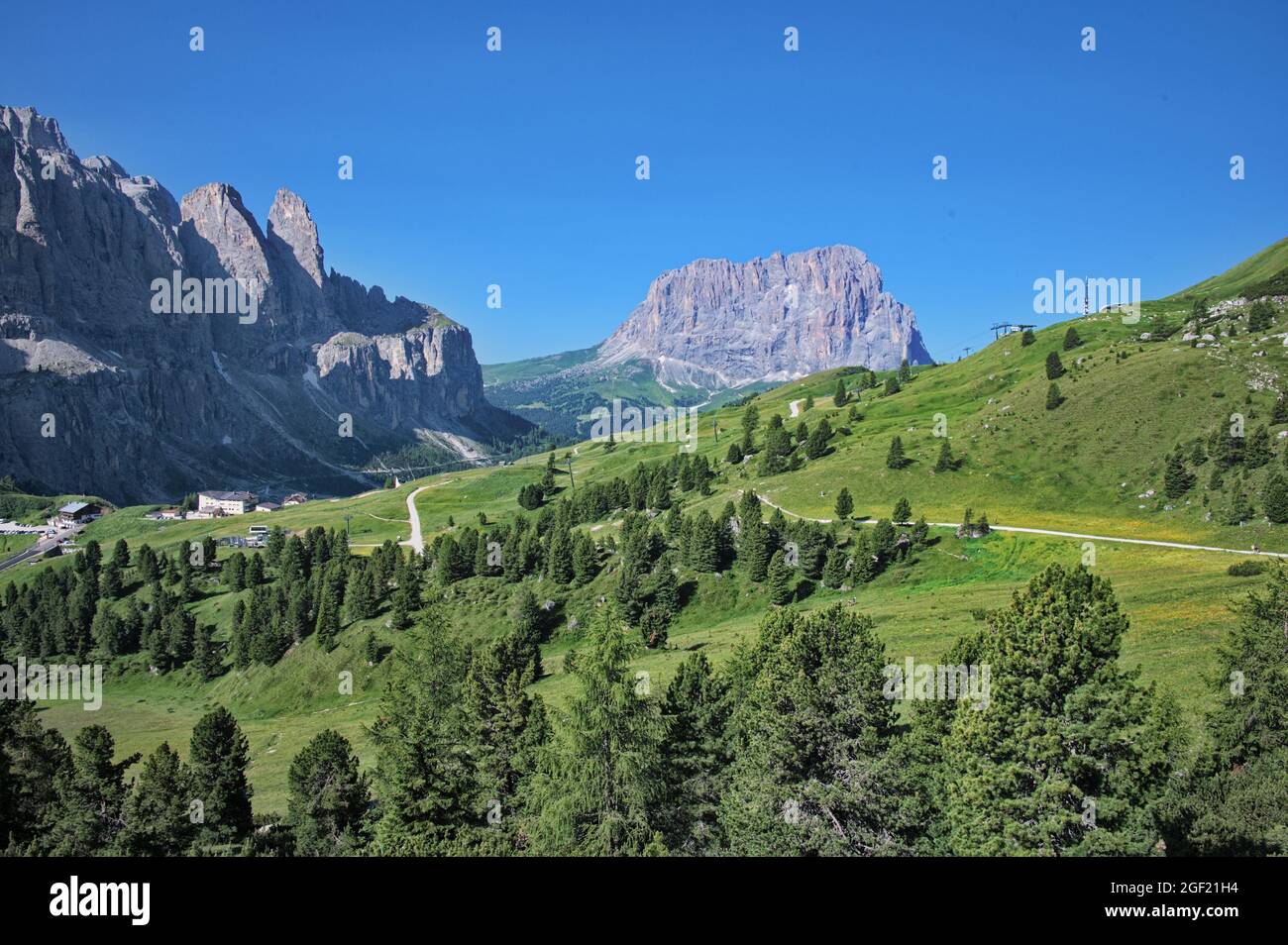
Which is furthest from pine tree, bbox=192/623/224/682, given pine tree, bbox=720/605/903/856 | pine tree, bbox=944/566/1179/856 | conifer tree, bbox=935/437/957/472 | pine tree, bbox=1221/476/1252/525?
pine tree, bbox=1221/476/1252/525

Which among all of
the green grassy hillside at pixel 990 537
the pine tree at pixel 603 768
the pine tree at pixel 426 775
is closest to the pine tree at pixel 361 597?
→ the green grassy hillside at pixel 990 537

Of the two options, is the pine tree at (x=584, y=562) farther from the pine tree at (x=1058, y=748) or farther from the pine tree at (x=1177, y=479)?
the pine tree at (x=1058, y=748)

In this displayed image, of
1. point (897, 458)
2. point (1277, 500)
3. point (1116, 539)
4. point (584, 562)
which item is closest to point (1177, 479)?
point (1277, 500)

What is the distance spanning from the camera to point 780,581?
281 feet

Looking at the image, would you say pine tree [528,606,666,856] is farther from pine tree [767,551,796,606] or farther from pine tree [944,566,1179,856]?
pine tree [767,551,796,606]

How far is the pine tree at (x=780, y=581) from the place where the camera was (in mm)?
84250

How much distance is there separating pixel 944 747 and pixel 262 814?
157ft

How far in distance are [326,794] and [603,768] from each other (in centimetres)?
2254

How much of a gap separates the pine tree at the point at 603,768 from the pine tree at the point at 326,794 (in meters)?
18.4

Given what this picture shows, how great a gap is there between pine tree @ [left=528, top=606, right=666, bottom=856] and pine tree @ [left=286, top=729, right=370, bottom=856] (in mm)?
18385

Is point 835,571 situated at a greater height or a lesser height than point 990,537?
lesser

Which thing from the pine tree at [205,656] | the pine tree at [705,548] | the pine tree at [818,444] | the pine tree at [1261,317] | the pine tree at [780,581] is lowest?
the pine tree at [205,656]

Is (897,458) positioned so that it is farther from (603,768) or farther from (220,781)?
(220,781)
